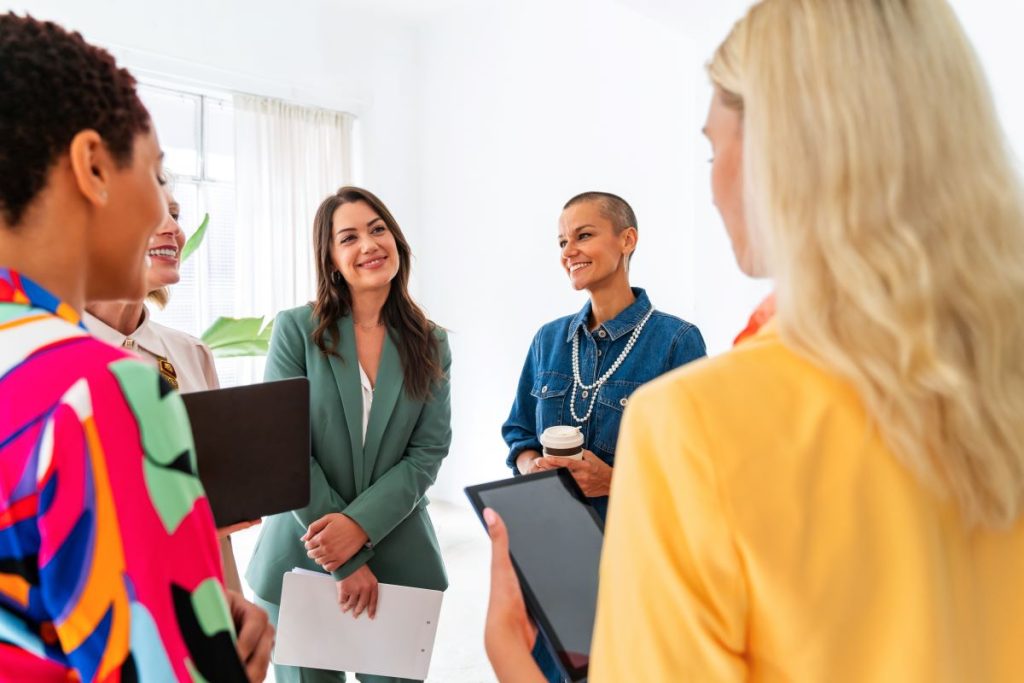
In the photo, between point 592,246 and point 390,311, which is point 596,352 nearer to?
point 592,246

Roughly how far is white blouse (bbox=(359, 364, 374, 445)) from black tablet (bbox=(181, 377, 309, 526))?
0.84 m

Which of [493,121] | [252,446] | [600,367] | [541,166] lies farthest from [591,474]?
[493,121]

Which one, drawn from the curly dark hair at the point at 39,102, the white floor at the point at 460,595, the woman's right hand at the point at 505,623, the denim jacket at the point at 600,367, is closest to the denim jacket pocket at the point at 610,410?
the denim jacket at the point at 600,367

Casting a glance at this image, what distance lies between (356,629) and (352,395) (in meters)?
0.60

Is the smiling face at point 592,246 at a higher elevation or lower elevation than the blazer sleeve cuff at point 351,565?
higher

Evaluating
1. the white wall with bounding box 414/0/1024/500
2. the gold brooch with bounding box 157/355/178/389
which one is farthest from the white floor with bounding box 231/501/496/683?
the gold brooch with bounding box 157/355/178/389

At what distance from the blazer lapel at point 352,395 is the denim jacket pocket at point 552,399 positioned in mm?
493

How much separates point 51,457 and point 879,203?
648 mm

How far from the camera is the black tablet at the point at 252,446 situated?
89cm

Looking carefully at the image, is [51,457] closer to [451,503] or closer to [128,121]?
[128,121]

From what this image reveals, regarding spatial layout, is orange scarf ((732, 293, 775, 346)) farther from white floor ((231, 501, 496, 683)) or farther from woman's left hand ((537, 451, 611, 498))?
white floor ((231, 501, 496, 683))

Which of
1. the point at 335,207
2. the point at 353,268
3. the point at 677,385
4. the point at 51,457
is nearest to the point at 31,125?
the point at 51,457

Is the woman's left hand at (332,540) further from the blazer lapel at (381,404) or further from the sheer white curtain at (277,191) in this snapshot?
the sheer white curtain at (277,191)

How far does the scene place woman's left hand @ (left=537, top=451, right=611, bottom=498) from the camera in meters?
1.57
